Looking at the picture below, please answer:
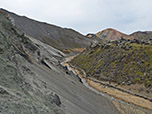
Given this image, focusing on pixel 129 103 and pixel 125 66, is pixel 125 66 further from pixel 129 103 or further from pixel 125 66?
pixel 129 103

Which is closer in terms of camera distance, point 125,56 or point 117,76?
point 117,76

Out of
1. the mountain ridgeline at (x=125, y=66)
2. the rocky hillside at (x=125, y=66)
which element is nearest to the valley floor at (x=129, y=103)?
the mountain ridgeline at (x=125, y=66)

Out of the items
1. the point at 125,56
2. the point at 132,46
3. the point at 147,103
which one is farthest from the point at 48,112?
the point at 132,46

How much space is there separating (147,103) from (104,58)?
3421 cm

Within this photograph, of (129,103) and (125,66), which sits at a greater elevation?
(125,66)

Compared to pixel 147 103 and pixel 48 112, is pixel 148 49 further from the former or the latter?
pixel 48 112

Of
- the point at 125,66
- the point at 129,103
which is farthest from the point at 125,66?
the point at 129,103

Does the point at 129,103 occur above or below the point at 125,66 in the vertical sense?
below

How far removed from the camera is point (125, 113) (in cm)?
2786

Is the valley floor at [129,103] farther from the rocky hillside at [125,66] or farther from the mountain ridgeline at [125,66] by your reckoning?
the rocky hillside at [125,66]

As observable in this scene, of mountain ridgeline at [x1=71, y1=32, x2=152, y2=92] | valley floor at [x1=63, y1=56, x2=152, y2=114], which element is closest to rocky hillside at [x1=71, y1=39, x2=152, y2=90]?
mountain ridgeline at [x1=71, y1=32, x2=152, y2=92]

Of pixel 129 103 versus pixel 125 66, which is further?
pixel 125 66

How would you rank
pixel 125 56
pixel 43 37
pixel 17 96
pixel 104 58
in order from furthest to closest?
pixel 43 37 < pixel 104 58 < pixel 125 56 < pixel 17 96

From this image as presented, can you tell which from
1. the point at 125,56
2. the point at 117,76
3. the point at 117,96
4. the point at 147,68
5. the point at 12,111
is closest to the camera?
the point at 12,111
